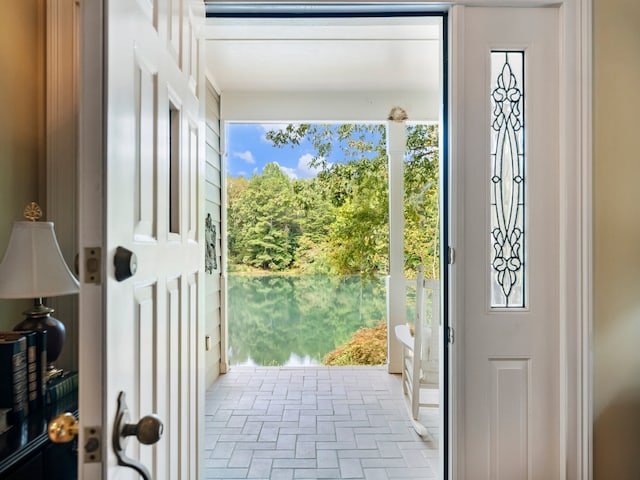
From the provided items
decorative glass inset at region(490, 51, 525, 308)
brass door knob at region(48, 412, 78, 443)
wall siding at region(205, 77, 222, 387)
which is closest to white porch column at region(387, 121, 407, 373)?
wall siding at region(205, 77, 222, 387)

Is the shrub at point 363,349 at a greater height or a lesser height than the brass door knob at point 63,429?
lesser

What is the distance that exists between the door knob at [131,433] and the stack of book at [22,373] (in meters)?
0.60

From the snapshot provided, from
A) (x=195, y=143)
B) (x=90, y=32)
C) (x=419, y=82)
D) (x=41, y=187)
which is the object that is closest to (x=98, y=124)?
(x=90, y=32)

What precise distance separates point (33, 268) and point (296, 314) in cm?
417

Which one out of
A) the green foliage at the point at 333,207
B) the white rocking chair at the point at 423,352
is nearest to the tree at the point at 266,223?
the green foliage at the point at 333,207

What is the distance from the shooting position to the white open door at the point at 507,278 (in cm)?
160

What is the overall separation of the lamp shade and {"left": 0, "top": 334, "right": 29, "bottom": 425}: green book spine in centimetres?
15

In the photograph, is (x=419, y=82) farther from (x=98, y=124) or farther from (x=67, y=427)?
(x=67, y=427)

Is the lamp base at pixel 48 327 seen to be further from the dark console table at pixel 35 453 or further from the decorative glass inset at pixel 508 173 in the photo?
the decorative glass inset at pixel 508 173

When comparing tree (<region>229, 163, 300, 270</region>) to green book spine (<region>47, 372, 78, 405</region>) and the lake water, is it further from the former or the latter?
green book spine (<region>47, 372, 78, 405</region>)

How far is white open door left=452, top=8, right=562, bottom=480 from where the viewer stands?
160 centimetres

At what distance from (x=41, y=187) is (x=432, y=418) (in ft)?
9.84

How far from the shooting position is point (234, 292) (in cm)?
489

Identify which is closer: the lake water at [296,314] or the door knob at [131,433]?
the door knob at [131,433]
